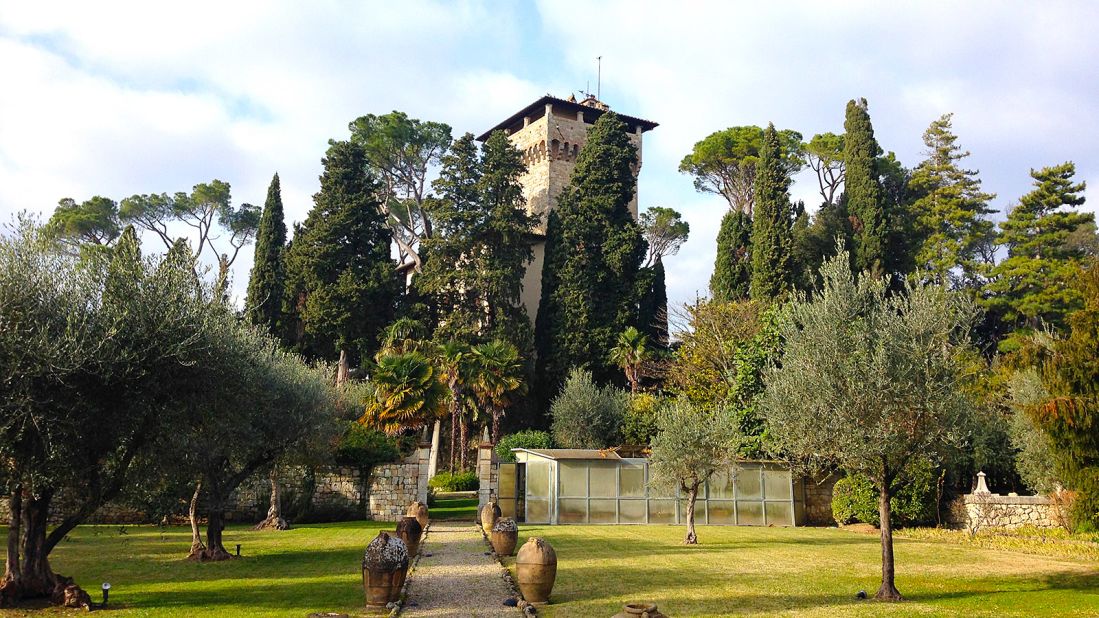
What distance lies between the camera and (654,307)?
162 ft

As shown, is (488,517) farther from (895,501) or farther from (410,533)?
(895,501)

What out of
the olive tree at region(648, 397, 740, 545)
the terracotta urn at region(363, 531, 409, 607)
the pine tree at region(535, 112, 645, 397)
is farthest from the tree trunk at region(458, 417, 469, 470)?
the terracotta urn at region(363, 531, 409, 607)

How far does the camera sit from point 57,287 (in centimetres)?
1252

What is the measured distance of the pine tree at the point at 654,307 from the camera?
153 ft

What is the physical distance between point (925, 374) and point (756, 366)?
63.2 feet

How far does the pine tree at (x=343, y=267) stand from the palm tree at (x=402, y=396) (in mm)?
10865

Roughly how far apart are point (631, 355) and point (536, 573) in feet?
102

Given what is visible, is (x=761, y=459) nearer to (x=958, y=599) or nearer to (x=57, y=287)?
(x=958, y=599)

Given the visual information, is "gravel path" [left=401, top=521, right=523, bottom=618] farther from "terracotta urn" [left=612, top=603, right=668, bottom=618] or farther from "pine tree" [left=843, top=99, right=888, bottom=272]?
"pine tree" [left=843, top=99, right=888, bottom=272]

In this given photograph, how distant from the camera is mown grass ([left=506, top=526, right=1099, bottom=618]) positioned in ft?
42.2

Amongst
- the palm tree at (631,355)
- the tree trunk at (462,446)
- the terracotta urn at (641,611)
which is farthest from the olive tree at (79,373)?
the palm tree at (631,355)

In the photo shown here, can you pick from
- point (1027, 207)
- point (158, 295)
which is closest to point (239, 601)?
point (158, 295)

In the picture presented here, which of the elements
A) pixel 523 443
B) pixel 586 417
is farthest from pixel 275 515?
pixel 586 417

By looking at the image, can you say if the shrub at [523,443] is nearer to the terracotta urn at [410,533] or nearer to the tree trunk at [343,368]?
the tree trunk at [343,368]
